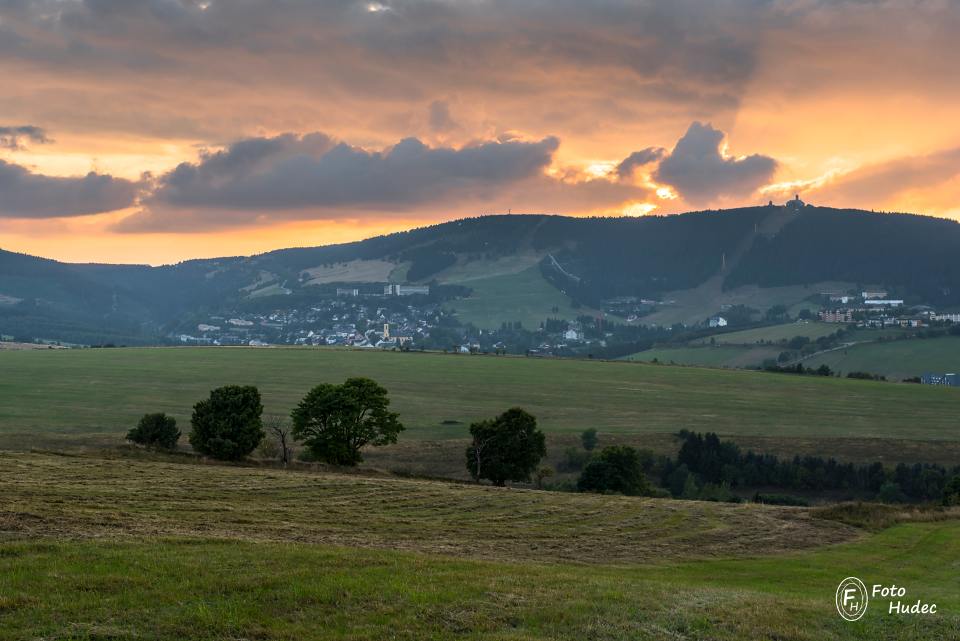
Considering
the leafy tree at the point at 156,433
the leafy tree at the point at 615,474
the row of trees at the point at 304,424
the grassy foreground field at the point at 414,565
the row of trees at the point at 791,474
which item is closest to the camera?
the grassy foreground field at the point at 414,565

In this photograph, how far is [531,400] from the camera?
15900 centimetres

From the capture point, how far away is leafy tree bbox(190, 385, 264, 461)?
6888cm

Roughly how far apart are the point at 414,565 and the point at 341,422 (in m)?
52.5

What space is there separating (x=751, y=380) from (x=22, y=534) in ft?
589

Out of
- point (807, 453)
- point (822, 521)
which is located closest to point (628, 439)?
point (807, 453)

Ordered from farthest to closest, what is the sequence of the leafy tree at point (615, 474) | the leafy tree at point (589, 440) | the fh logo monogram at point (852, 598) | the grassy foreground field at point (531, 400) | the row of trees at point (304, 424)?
the grassy foreground field at point (531, 400) < the leafy tree at point (589, 440) < the leafy tree at point (615, 474) < the row of trees at point (304, 424) < the fh logo monogram at point (852, 598)

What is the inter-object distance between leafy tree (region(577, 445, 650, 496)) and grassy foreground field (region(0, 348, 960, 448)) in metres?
43.0

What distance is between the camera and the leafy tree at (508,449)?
3088 inches

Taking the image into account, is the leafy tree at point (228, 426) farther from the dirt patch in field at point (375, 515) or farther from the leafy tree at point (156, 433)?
the dirt patch in field at point (375, 515)

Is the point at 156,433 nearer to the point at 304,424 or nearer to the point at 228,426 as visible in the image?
the point at 228,426

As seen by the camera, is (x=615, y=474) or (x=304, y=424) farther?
(x=615, y=474)

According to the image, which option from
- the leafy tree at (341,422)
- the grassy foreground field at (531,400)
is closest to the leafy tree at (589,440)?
the grassy foreground field at (531,400)

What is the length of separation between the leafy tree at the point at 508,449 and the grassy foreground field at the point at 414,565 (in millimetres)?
30371

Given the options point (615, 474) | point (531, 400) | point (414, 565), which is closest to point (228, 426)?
point (615, 474)
